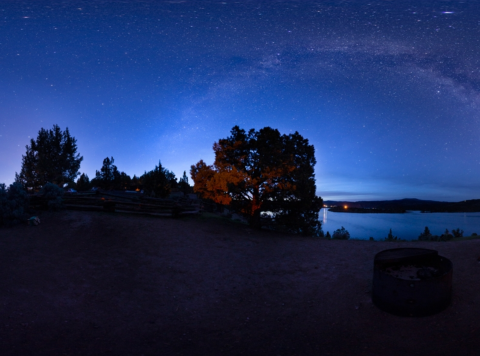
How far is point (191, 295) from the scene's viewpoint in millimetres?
7797

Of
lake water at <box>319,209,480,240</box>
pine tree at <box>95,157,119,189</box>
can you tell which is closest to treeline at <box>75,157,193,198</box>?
pine tree at <box>95,157,119,189</box>

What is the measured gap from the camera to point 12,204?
1202cm

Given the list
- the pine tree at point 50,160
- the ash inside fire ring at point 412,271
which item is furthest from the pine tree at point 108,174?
the ash inside fire ring at point 412,271

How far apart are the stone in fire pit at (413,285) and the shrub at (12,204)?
14246 millimetres

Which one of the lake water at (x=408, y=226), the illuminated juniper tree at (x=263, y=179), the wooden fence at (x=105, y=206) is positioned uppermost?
the illuminated juniper tree at (x=263, y=179)

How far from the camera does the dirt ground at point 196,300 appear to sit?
5051 mm

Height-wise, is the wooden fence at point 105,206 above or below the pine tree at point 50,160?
below

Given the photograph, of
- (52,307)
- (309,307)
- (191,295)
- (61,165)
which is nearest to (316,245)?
(309,307)

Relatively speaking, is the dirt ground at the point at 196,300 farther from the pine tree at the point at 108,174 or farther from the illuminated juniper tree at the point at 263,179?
the pine tree at the point at 108,174

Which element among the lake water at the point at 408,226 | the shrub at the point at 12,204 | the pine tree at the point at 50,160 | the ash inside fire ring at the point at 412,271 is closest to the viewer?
the ash inside fire ring at the point at 412,271

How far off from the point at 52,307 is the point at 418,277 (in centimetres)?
855

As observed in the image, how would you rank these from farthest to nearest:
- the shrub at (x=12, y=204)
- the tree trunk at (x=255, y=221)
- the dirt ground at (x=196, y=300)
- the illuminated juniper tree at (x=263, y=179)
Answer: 1. the tree trunk at (x=255, y=221)
2. the illuminated juniper tree at (x=263, y=179)
3. the shrub at (x=12, y=204)
4. the dirt ground at (x=196, y=300)

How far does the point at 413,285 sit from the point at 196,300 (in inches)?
212

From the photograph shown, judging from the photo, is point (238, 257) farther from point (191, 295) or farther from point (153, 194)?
point (153, 194)
